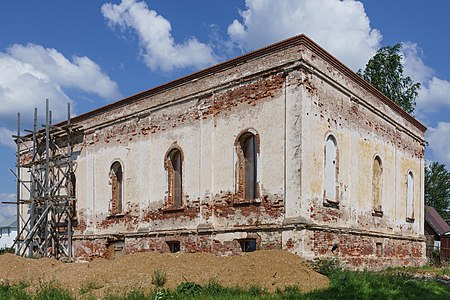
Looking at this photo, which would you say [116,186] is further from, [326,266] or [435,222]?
[435,222]

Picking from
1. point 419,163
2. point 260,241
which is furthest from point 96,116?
point 419,163

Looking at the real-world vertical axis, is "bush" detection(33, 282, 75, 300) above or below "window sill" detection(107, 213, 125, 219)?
below

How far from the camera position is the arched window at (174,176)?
18.2 m

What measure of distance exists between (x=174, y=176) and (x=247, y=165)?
3636mm

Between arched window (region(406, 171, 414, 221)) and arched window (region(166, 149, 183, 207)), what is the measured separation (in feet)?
33.7

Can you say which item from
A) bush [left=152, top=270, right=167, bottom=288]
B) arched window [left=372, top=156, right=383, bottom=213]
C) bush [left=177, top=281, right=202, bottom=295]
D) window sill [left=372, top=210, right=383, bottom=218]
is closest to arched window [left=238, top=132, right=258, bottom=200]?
bush [left=152, top=270, right=167, bottom=288]

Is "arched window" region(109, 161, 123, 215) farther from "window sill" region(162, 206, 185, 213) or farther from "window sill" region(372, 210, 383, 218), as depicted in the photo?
"window sill" region(372, 210, 383, 218)

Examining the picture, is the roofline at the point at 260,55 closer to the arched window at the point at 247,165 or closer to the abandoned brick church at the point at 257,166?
the abandoned brick church at the point at 257,166

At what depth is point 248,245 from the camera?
50.3ft

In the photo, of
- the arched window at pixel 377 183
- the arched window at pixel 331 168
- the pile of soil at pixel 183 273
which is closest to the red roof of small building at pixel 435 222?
the arched window at pixel 377 183

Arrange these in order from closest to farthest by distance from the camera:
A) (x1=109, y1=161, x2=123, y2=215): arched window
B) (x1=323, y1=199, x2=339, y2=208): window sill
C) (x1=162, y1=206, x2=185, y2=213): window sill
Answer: (x1=323, y1=199, x2=339, y2=208): window sill < (x1=162, y1=206, x2=185, y2=213): window sill < (x1=109, y1=161, x2=123, y2=215): arched window

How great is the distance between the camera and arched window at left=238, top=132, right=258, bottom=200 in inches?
616

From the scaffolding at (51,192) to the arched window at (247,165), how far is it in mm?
9736

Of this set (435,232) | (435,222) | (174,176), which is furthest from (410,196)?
(435,222)
